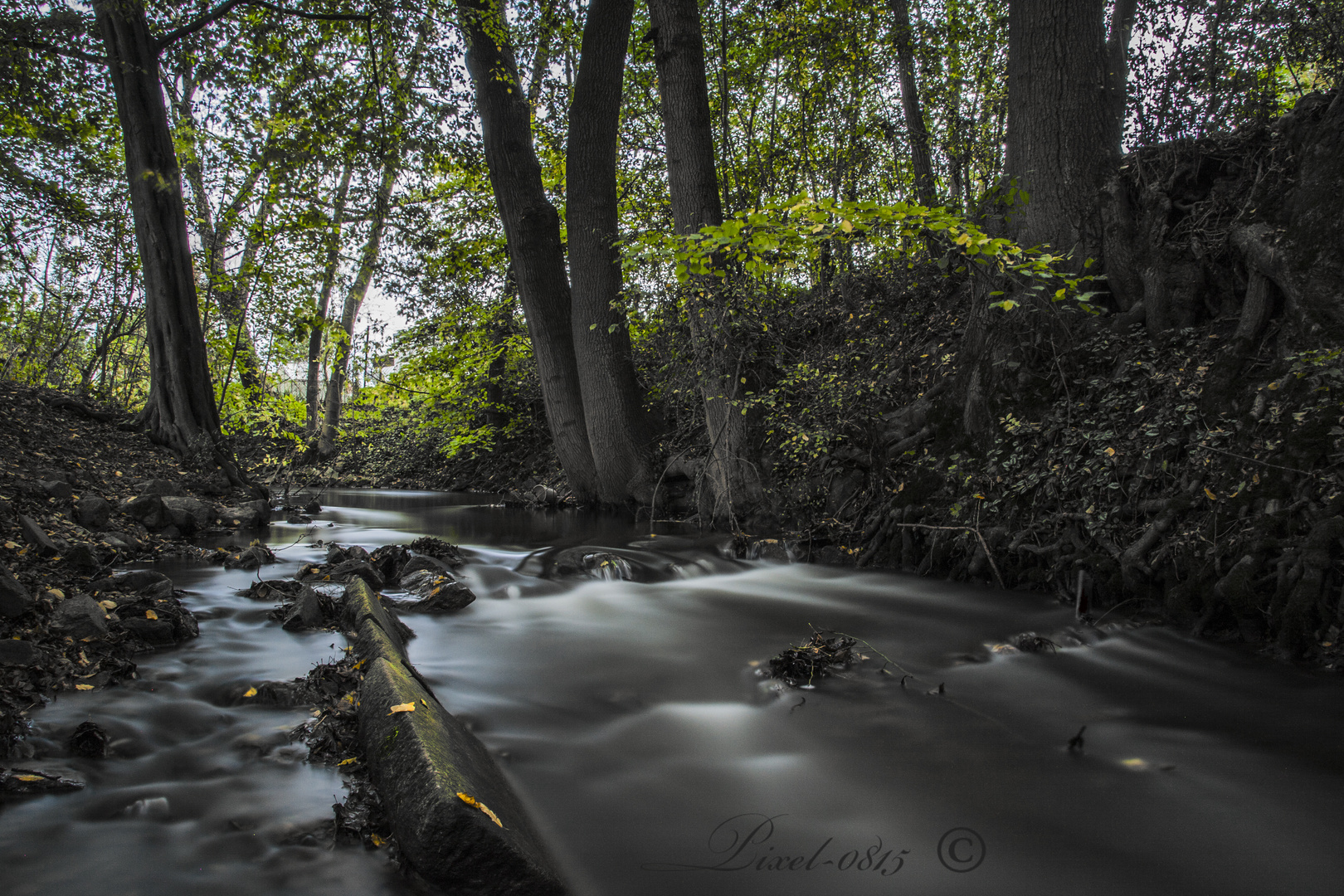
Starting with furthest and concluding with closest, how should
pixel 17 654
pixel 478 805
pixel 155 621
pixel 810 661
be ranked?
pixel 155 621 → pixel 810 661 → pixel 17 654 → pixel 478 805

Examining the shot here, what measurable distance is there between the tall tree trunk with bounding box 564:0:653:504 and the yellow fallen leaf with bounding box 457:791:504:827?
26.5ft

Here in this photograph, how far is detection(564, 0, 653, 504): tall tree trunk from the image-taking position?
10.2 m

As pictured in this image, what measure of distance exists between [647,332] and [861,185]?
563 cm

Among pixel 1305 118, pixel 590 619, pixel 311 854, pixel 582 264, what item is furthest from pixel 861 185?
pixel 311 854

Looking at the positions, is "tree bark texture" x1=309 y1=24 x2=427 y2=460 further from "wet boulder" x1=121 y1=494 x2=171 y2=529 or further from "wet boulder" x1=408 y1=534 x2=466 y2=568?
"wet boulder" x1=408 y1=534 x2=466 y2=568

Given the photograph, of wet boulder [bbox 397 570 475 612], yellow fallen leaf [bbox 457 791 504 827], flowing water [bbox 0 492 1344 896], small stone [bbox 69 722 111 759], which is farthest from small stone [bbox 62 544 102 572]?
yellow fallen leaf [bbox 457 791 504 827]

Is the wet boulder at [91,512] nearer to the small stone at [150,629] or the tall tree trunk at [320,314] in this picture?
the small stone at [150,629]

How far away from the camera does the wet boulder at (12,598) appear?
344 cm

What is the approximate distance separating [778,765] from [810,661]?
3.44 feet

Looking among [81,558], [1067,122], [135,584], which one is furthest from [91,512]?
[1067,122]

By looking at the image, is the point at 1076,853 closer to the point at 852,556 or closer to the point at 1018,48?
the point at 852,556

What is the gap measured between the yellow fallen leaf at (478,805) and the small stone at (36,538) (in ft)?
15.8

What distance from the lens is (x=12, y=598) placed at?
3463mm

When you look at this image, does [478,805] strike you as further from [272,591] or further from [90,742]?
[272,591]
